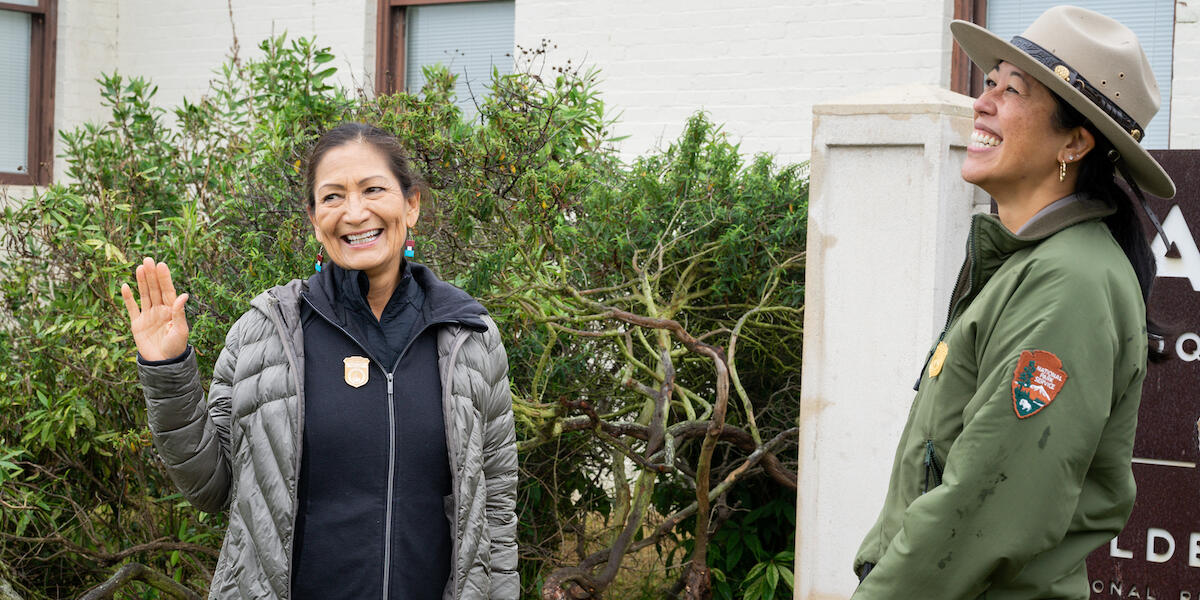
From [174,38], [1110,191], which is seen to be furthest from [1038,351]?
[174,38]

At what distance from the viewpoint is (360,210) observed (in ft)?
9.34

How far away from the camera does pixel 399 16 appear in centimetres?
861

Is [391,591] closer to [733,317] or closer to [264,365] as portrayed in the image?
[264,365]

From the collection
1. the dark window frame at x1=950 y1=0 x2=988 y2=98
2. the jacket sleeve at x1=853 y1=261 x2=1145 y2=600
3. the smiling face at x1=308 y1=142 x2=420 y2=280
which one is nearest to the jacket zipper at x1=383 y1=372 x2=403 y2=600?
the smiling face at x1=308 y1=142 x2=420 y2=280

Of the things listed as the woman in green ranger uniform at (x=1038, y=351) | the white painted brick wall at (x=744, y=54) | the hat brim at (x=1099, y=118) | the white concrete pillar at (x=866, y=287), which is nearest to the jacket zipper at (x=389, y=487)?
the woman in green ranger uniform at (x=1038, y=351)

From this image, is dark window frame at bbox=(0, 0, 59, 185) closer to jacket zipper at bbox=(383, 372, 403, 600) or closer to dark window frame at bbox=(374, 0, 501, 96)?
dark window frame at bbox=(374, 0, 501, 96)

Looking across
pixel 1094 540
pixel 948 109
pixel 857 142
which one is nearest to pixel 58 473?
pixel 857 142

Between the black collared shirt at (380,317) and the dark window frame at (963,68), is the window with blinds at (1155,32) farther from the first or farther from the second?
the black collared shirt at (380,317)

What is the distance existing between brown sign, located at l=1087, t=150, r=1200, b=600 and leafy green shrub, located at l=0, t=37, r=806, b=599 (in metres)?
1.32

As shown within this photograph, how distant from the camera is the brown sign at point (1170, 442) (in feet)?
12.2

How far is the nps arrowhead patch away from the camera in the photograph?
195 cm

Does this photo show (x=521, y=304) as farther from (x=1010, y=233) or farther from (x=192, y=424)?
(x=1010, y=233)

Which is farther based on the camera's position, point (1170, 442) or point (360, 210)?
point (1170, 442)

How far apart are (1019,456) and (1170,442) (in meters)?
2.10
